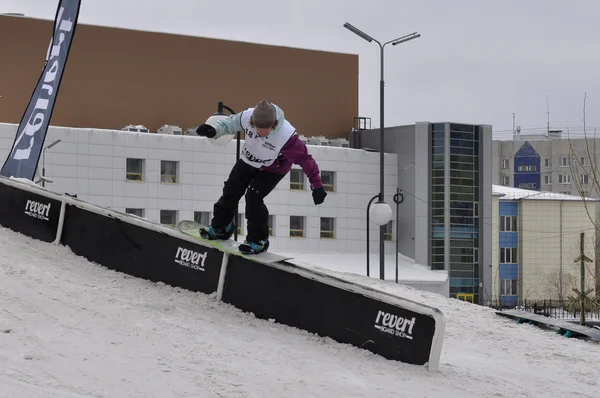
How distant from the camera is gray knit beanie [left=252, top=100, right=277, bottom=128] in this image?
30.6ft

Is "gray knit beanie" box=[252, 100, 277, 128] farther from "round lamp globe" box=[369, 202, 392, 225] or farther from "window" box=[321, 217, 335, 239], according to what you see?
"window" box=[321, 217, 335, 239]

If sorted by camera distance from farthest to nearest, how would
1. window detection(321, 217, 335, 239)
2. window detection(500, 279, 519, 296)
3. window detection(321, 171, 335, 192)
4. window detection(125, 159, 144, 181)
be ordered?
window detection(500, 279, 519, 296), window detection(321, 217, 335, 239), window detection(321, 171, 335, 192), window detection(125, 159, 144, 181)

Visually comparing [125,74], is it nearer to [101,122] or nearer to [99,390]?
[101,122]

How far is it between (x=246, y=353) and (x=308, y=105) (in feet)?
198

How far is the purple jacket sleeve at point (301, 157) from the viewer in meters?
9.65

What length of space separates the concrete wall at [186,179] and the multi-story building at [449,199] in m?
2.46

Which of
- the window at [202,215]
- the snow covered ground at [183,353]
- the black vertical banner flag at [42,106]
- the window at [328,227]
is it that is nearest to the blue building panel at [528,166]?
the window at [328,227]

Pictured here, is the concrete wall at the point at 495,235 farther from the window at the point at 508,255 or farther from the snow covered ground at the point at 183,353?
the snow covered ground at the point at 183,353

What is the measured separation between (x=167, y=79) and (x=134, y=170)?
28.8 ft

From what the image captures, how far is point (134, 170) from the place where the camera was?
58.6 metres

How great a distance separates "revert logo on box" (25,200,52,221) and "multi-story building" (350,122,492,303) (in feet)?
178

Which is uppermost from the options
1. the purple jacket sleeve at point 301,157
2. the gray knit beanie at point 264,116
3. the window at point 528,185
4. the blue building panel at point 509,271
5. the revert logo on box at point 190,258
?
the window at point 528,185

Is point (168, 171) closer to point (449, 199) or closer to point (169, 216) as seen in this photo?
point (169, 216)

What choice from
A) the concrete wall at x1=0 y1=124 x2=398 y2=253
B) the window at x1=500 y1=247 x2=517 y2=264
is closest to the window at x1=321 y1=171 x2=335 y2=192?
the concrete wall at x1=0 y1=124 x2=398 y2=253
